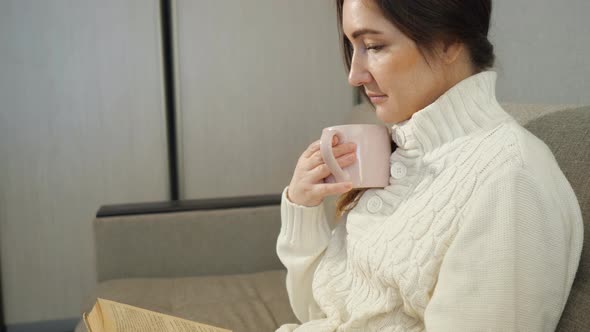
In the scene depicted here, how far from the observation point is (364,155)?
0.88 metres

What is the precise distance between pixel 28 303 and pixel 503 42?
6.50 feet

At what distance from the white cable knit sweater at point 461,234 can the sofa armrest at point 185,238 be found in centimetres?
88

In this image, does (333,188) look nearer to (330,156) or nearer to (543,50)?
(330,156)

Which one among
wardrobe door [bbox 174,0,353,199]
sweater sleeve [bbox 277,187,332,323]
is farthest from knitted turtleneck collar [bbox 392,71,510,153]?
wardrobe door [bbox 174,0,353,199]

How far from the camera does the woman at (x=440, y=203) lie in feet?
2.16

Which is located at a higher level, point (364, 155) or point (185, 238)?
point (364, 155)

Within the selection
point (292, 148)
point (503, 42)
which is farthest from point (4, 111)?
point (503, 42)

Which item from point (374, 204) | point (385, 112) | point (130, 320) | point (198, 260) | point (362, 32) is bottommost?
point (198, 260)

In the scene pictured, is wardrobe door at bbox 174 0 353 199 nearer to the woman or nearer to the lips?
the woman

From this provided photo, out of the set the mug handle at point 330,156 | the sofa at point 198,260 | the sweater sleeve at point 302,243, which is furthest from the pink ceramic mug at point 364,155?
the sofa at point 198,260

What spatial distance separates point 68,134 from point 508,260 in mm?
1936

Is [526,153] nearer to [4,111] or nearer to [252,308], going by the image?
[252,308]

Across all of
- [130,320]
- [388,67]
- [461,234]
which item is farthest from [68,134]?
[461,234]

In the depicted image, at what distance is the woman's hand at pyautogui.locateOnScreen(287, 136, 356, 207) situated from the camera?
89cm
